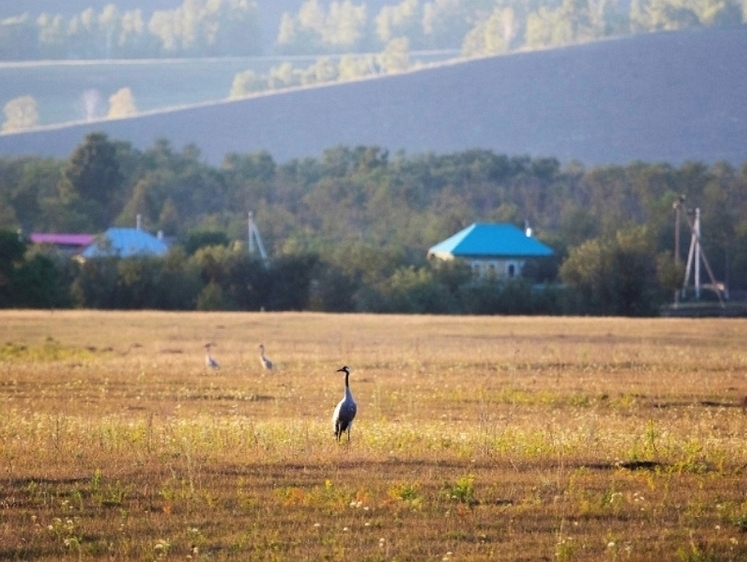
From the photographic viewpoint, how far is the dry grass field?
12875 mm

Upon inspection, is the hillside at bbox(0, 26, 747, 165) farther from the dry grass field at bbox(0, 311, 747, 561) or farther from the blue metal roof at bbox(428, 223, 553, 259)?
the dry grass field at bbox(0, 311, 747, 561)

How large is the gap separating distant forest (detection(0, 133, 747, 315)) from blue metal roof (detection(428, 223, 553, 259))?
49.0 inches

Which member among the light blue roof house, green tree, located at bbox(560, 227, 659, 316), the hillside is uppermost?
the hillside

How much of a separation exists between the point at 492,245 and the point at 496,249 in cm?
82

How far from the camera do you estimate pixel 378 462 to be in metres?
16.5

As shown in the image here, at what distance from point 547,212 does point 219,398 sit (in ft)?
Answer: 339

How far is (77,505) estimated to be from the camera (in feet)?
46.3

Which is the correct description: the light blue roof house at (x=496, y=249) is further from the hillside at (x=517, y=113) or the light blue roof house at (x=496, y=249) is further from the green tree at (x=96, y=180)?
the hillside at (x=517, y=113)

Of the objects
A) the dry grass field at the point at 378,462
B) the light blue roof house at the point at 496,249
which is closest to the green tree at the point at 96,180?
the light blue roof house at the point at 496,249

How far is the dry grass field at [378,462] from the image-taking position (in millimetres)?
12875

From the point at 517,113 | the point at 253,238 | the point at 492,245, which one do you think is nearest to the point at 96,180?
the point at 253,238

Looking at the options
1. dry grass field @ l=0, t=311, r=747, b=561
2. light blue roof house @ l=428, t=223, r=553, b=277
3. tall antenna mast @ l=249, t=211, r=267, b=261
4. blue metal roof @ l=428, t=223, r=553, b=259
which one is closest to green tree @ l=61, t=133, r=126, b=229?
tall antenna mast @ l=249, t=211, r=267, b=261

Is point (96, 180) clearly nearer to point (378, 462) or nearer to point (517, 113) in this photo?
point (517, 113)

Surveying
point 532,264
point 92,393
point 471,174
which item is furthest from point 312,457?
point 471,174
